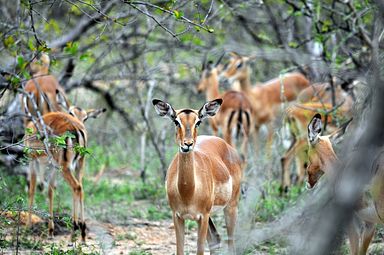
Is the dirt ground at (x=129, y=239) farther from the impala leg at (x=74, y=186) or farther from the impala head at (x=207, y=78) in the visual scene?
the impala head at (x=207, y=78)

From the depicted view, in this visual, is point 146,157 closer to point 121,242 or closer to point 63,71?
point 63,71

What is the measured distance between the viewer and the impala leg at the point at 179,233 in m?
5.84

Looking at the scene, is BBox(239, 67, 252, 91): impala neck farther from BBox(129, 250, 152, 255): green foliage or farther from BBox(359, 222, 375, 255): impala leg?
BBox(359, 222, 375, 255): impala leg

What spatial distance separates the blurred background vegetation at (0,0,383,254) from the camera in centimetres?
805

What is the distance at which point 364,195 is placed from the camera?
5.56 metres

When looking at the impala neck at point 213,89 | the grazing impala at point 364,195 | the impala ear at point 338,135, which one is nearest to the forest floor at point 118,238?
the grazing impala at point 364,195

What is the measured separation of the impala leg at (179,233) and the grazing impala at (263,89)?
23.2ft

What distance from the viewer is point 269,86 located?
13.3m

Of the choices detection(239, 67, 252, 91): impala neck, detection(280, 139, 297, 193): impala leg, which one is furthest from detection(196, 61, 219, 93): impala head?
detection(280, 139, 297, 193): impala leg

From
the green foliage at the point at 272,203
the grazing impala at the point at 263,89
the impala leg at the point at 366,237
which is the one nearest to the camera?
the impala leg at the point at 366,237

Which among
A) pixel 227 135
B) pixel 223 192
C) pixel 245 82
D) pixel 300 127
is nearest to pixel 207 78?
pixel 245 82

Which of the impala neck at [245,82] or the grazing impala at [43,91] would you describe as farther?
the impala neck at [245,82]

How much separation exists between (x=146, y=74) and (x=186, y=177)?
465cm

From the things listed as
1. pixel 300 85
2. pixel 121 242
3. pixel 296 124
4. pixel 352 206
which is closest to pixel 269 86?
Result: pixel 300 85
